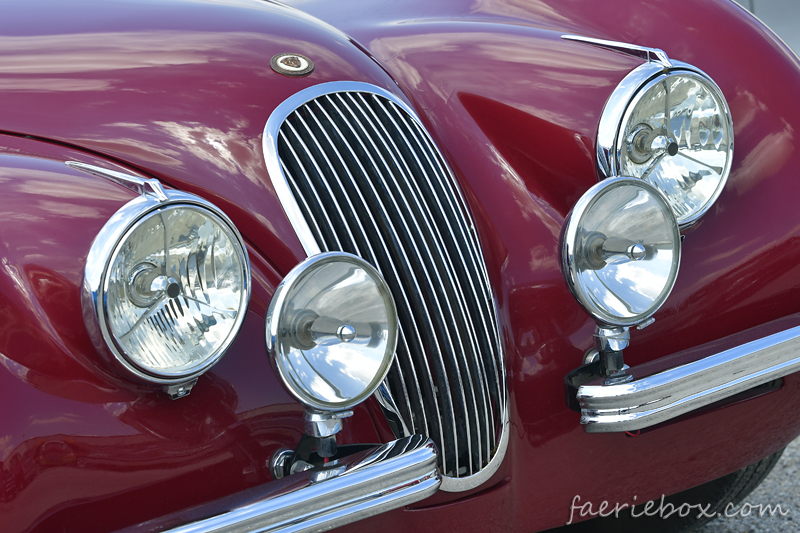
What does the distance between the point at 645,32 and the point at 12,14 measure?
1.48m

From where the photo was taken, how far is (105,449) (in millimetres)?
1257

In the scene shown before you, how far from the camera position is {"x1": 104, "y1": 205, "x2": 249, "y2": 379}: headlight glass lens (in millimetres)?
1254

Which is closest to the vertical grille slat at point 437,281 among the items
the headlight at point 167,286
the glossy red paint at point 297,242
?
the glossy red paint at point 297,242

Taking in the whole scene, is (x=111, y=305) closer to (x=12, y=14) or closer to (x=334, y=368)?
(x=334, y=368)

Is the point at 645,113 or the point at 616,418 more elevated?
the point at 645,113

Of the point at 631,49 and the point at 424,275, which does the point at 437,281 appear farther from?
the point at 631,49

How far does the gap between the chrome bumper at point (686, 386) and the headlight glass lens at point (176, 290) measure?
0.73 m

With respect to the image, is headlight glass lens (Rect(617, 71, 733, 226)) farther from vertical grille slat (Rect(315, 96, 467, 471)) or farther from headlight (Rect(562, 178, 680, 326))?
vertical grille slat (Rect(315, 96, 467, 471))

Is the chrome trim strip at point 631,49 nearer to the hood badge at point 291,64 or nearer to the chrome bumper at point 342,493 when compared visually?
the hood badge at point 291,64

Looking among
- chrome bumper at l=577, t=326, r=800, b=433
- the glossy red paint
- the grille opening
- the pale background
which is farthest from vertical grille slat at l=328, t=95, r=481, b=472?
the pale background

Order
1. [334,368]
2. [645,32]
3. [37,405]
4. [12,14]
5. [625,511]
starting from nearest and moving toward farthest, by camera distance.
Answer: [37,405] → [334,368] → [12,14] → [645,32] → [625,511]

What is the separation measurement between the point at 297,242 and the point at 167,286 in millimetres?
342

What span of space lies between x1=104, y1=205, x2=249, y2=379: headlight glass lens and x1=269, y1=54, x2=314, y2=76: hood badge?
55cm

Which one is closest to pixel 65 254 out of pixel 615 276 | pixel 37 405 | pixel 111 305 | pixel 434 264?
pixel 111 305
